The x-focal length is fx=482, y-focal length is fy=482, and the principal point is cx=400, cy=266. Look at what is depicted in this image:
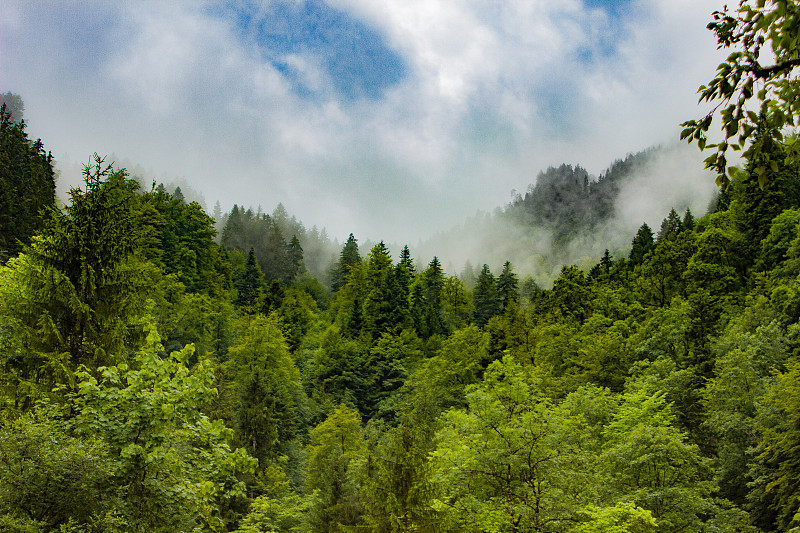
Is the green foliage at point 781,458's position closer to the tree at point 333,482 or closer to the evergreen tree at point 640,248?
the tree at point 333,482

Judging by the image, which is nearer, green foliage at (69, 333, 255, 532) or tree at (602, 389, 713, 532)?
green foliage at (69, 333, 255, 532)

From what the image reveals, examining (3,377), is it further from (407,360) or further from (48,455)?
(407,360)

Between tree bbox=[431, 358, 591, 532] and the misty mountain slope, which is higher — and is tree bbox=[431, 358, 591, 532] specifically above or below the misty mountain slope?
below

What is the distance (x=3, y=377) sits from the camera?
8.91 m

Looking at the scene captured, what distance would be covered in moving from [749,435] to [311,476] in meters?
18.8

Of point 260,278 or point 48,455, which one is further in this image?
point 260,278

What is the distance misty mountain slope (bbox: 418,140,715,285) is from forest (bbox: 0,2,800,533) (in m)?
65.0

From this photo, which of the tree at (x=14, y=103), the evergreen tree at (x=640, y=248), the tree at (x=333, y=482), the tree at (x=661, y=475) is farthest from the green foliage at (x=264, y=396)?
the tree at (x=14, y=103)

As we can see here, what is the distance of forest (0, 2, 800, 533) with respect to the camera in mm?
6641

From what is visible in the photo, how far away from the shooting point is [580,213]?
13262 cm

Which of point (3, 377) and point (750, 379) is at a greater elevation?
point (750, 379)

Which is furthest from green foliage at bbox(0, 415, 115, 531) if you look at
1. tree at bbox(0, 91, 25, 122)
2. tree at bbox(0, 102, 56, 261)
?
tree at bbox(0, 91, 25, 122)

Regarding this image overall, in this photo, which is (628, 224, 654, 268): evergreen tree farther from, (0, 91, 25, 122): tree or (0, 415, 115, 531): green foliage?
(0, 91, 25, 122): tree

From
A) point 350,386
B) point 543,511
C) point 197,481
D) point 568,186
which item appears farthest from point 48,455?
point 568,186
